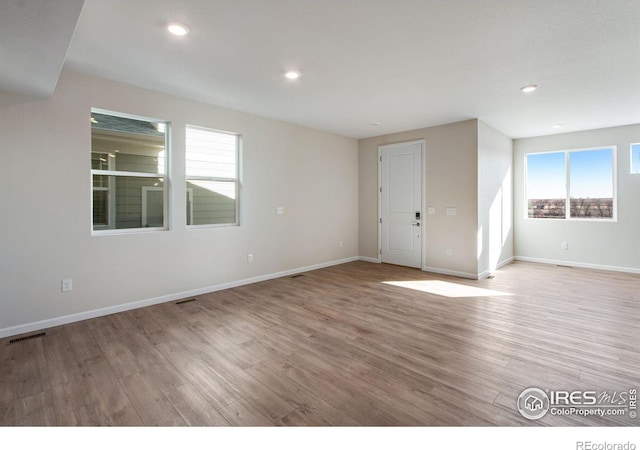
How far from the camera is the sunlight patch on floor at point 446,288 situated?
14.4 ft

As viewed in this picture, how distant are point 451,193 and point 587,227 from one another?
3036 mm

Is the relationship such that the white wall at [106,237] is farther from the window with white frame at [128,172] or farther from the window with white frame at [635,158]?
the window with white frame at [635,158]

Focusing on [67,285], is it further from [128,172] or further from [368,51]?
[368,51]

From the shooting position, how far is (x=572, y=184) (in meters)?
Result: 6.31

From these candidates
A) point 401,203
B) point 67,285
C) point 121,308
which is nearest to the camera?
point 67,285

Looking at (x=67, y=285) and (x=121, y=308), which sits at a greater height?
(x=67, y=285)

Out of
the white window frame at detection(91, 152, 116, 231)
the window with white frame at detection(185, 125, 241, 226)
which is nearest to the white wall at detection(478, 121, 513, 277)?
→ the window with white frame at detection(185, 125, 241, 226)

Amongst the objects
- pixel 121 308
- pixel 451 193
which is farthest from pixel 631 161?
pixel 121 308

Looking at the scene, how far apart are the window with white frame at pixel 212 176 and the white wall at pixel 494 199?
13.5 ft

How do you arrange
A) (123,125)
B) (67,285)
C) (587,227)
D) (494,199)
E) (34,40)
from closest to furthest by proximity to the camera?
1. (34,40)
2. (67,285)
3. (123,125)
4. (494,199)
5. (587,227)

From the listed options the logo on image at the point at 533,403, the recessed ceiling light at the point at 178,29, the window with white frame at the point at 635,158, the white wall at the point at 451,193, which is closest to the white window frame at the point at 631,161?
the window with white frame at the point at 635,158

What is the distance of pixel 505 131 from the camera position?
20.0ft

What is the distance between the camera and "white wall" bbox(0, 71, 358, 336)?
3.10 metres
